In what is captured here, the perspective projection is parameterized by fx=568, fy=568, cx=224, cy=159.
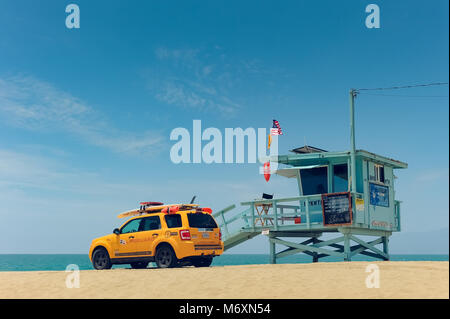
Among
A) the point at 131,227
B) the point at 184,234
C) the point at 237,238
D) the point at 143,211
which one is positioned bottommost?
the point at 237,238

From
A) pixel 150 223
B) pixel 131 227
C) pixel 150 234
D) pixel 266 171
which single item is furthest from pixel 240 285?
pixel 266 171

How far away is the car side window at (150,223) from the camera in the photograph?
1873 cm

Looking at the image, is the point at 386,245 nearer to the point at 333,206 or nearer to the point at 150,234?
the point at 333,206

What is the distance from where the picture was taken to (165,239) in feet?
59.6

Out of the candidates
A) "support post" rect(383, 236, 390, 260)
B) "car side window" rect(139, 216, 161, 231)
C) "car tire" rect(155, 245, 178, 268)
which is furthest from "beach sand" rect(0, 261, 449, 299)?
"support post" rect(383, 236, 390, 260)

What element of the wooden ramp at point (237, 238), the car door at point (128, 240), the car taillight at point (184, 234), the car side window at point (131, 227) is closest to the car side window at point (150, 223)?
the car door at point (128, 240)

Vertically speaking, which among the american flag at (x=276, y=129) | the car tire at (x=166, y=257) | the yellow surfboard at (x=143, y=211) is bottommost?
the car tire at (x=166, y=257)

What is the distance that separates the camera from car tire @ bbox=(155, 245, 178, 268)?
17.9 meters

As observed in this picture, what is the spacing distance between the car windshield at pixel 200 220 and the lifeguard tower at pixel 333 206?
5855mm

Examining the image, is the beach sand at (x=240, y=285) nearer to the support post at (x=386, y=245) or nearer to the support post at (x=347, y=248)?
the support post at (x=347, y=248)

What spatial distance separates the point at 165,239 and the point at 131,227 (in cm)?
195

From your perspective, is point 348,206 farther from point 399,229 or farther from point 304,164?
point 399,229

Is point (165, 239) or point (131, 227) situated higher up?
point (131, 227)

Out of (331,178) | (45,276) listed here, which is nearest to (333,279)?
(45,276)
